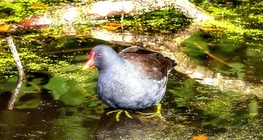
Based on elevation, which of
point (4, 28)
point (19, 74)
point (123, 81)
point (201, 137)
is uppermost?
point (123, 81)

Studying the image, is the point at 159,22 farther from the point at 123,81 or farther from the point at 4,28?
the point at 123,81

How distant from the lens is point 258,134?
15.6ft

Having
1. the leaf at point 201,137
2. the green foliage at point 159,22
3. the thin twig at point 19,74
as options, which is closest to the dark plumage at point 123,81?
the leaf at point 201,137

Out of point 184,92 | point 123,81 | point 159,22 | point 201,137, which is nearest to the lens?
point 201,137

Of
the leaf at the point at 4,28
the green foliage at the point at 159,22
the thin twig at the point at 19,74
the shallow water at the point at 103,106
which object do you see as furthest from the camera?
the green foliage at the point at 159,22

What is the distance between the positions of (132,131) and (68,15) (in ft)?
10.4

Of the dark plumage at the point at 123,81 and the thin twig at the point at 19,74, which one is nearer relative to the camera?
the dark plumage at the point at 123,81

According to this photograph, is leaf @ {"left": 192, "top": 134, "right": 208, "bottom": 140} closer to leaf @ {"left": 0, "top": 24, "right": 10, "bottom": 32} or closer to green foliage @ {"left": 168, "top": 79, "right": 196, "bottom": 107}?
green foliage @ {"left": 168, "top": 79, "right": 196, "bottom": 107}

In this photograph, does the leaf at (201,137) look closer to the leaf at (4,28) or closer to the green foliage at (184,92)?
the green foliage at (184,92)

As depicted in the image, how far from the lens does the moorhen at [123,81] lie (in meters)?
4.80

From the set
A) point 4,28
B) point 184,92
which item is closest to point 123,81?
point 184,92

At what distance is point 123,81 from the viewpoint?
4.79 metres

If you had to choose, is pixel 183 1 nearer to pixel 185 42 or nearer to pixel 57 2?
pixel 185 42

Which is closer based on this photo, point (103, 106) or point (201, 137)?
point (201, 137)
